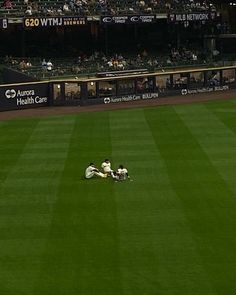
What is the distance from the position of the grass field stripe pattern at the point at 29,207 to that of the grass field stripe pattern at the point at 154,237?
2.22m

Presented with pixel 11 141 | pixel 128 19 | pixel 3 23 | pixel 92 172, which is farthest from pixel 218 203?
pixel 128 19

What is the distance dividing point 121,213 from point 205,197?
320 cm

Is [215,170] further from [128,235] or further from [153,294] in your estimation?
[153,294]

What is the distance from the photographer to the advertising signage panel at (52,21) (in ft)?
171

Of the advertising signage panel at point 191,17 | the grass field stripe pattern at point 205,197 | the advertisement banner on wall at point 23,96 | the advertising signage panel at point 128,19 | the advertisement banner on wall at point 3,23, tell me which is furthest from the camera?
the advertising signage panel at point 191,17

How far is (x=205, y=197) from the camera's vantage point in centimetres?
2070

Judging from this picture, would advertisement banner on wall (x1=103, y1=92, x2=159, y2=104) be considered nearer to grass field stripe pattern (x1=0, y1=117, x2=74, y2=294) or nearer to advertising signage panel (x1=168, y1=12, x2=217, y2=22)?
grass field stripe pattern (x1=0, y1=117, x2=74, y2=294)

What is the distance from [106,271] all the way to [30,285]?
72.6 inches

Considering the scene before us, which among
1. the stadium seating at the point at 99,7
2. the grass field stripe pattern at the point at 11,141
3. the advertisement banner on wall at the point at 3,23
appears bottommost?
the grass field stripe pattern at the point at 11,141

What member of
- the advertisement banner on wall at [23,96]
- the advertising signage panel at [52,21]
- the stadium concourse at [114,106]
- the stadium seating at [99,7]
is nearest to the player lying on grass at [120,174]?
the stadium concourse at [114,106]

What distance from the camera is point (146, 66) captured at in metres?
55.6

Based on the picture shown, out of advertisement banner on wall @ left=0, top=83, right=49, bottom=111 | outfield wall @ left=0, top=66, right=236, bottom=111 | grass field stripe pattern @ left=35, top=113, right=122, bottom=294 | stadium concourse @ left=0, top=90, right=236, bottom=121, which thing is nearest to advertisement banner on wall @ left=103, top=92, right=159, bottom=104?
outfield wall @ left=0, top=66, right=236, bottom=111

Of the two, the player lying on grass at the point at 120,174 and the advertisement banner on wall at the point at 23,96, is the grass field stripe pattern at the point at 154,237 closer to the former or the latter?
the player lying on grass at the point at 120,174

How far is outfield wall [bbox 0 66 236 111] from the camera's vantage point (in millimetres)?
42469
